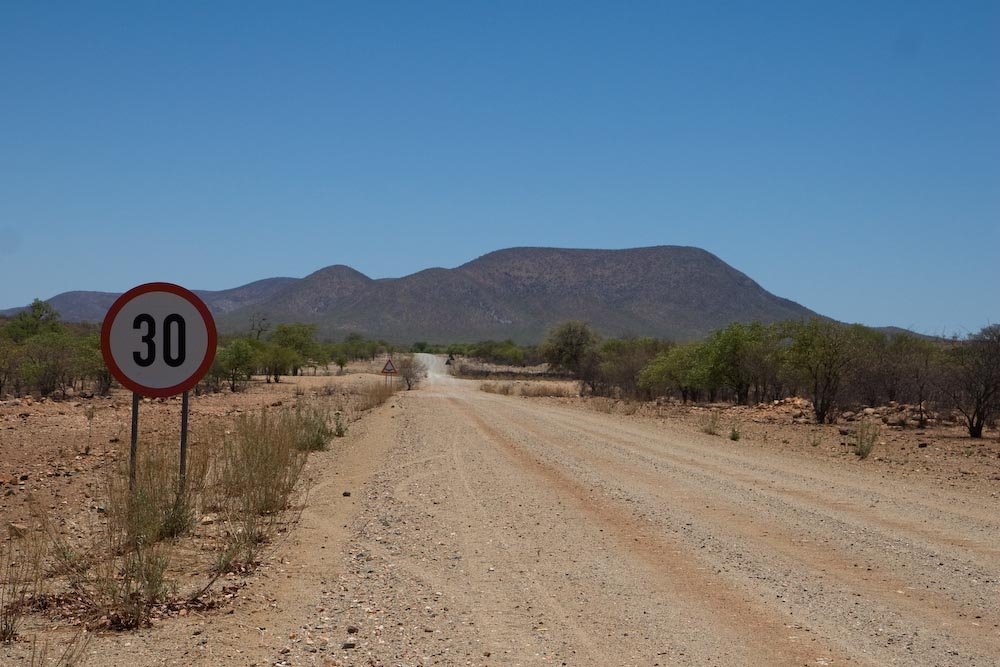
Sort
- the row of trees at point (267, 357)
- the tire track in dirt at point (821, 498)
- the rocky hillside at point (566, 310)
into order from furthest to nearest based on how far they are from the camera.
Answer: the rocky hillside at point (566, 310), the row of trees at point (267, 357), the tire track in dirt at point (821, 498)

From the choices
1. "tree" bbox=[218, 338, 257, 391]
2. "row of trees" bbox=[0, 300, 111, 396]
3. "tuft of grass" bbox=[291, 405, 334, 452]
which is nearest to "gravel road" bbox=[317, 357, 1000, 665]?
"tuft of grass" bbox=[291, 405, 334, 452]

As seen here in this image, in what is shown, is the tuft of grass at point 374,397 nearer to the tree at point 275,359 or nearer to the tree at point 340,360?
the tree at point 275,359

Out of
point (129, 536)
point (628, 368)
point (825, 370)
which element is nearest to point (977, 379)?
point (825, 370)

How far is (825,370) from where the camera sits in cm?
3212

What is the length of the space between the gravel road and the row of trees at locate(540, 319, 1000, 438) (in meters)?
14.6

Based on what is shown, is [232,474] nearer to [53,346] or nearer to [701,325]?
[53,346]

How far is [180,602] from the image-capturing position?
6.34m

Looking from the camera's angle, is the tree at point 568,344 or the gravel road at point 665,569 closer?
the gravel road at point 665,569

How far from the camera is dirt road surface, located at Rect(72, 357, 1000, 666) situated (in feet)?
19.1

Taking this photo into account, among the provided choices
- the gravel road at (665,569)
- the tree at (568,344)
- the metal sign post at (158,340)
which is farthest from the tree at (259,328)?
the metal sign post at (158,340)

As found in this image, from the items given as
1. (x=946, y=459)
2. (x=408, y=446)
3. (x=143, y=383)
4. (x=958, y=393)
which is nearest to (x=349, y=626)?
(x=143, y=383)

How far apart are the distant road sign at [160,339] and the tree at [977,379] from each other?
24934mm

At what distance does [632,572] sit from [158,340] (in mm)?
4667

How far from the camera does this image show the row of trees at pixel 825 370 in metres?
28.0
